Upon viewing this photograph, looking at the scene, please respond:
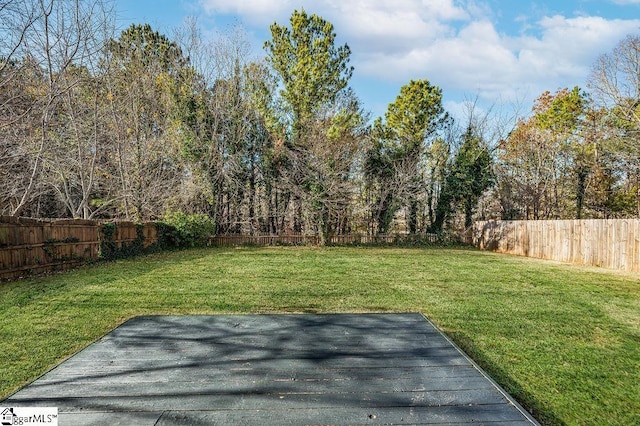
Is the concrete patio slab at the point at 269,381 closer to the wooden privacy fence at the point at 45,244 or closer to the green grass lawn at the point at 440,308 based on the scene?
the green grass lawn at the point at 440,308

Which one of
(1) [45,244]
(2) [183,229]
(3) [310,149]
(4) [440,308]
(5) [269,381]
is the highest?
(3) [310,149]

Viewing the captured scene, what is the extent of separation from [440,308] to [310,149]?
9.79 metres

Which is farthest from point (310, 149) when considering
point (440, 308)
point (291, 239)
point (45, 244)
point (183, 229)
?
point (440, 308)

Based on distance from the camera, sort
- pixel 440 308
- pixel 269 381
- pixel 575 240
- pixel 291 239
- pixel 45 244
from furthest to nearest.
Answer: pixel 291 239, pixel 575 240, pixel 45 244, pixel 440 308, pixel 269 381

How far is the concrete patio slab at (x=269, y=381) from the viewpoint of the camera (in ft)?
5.48

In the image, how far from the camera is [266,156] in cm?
1366

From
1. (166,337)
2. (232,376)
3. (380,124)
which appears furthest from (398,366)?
(380,124)

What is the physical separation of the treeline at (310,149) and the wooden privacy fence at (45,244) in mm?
3350

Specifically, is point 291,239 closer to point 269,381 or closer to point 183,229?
point 183,229

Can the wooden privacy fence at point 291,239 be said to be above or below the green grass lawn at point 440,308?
above

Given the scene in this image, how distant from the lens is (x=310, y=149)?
13.3m

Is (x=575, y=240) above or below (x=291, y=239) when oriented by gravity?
above

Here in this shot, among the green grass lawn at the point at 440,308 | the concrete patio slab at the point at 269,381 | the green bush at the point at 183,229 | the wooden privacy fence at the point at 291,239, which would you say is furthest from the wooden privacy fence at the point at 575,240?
the green bush at the point at 183,229

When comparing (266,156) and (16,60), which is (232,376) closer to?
(16,60)
